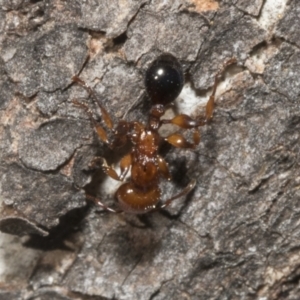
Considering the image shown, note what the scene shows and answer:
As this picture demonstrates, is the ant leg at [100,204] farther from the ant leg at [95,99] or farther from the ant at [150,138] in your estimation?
the ant leg at [95,99]

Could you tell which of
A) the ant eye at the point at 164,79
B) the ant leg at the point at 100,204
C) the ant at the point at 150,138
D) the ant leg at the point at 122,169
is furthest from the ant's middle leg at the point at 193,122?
the ant leg at the point at 100,204

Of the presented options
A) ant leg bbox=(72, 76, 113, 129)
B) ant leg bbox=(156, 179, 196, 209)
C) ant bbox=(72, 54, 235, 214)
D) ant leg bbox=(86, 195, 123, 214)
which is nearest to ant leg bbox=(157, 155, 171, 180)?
ant bbox=(72, 54, 235, 214)

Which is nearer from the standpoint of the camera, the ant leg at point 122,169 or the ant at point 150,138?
the ant at point 150,138

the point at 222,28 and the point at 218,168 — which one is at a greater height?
the point at 222,28

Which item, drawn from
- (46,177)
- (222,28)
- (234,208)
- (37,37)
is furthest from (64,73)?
(234,208)

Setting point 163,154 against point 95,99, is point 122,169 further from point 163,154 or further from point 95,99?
point 95,99

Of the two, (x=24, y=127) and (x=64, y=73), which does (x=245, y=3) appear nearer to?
(x=64, y=73)

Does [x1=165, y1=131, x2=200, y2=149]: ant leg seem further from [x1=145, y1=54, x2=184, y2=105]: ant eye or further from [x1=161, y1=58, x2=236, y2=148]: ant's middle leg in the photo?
[x1=145, y1=54, x2=184, y2=105]: ant eye
